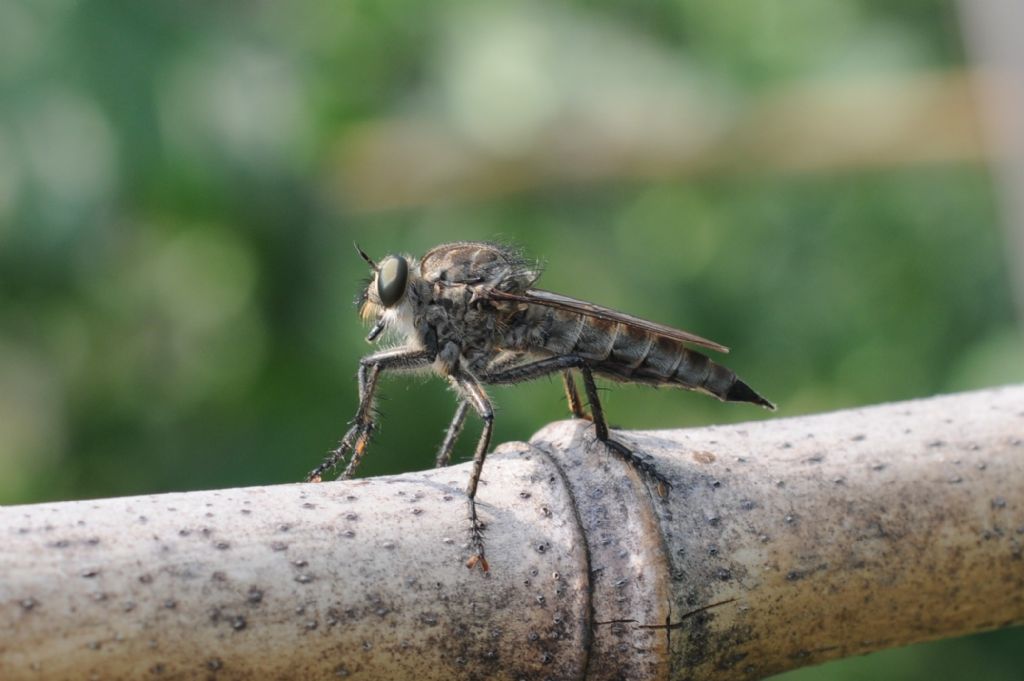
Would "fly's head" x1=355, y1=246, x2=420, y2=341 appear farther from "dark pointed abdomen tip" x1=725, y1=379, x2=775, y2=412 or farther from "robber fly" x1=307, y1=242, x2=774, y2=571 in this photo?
"dark pointed abdomen tip" x1=725, y1=379, x2=775, y2=412

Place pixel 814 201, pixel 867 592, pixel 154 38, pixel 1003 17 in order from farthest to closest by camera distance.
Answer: pixel 814 201, pixel 1003 17, pixel 154 38, pixel 867 592

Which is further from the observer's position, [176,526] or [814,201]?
[814,201]

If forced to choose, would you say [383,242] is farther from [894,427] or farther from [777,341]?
[894,427]

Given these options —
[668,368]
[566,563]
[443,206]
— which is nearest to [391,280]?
[668,368]

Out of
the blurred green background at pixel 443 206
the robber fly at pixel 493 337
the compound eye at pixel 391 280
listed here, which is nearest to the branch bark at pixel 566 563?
the robber fly at pixel 493 337

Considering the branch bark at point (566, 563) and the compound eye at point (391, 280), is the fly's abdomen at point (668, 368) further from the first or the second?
the branch bark at point (566, 563)

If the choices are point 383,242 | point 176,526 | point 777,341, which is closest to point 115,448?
point 383,242
